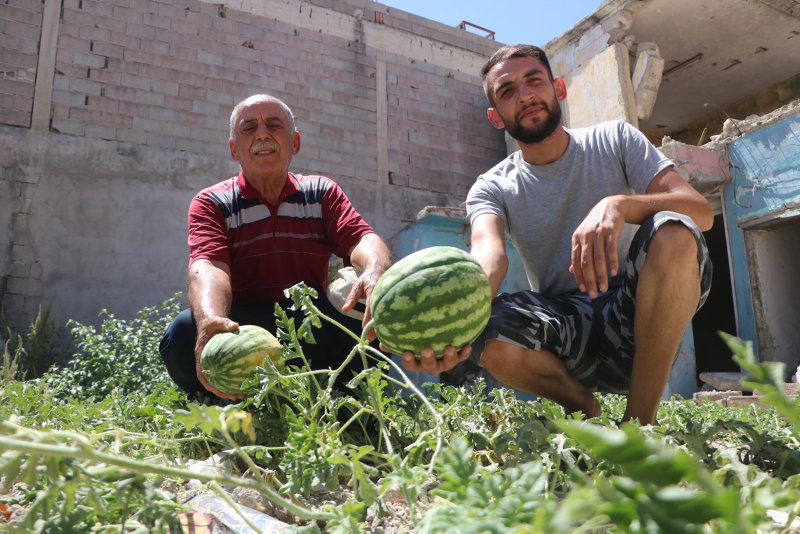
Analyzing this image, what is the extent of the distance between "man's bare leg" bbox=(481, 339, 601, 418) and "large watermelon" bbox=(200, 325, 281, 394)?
0.92 metres

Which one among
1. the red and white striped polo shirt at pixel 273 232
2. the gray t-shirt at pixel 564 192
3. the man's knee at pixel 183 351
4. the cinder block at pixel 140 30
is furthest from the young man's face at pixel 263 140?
the cinder block at pixel 140 30

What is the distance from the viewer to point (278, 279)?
9.73 feet

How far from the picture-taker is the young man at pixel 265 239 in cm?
267

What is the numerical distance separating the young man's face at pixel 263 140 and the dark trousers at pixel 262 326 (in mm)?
800

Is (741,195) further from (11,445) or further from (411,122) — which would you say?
(11,445)

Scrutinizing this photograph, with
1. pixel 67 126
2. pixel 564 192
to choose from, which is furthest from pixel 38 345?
pixel 564 192

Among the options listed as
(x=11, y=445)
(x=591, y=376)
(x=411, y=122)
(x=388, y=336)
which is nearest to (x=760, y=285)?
(x=591, y=376)

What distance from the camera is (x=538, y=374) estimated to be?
2.52 m

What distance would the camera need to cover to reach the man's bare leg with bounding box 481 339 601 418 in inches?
93.2

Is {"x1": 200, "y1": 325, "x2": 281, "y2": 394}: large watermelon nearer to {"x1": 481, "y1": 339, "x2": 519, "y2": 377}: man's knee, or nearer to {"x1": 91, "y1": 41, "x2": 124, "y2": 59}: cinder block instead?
{"x1": 481, "y1": 339, "x2": 519, "y2": 377}: man's knee

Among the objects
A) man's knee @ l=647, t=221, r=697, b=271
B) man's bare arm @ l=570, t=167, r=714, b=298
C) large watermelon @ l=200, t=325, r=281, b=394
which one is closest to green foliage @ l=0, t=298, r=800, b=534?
large watermelon @ l=200, t=325, r=281, b=394

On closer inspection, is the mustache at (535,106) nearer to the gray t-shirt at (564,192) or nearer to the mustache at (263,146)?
the gray t-shirt at (564,192)

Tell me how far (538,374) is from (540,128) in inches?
49.1

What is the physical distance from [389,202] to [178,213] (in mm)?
3464
